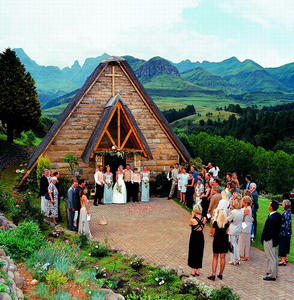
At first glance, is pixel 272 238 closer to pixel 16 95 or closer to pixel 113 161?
pixel 113 161

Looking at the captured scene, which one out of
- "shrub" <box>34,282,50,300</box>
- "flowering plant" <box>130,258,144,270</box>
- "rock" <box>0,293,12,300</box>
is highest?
"rock" <box>0,293,12,300</box>

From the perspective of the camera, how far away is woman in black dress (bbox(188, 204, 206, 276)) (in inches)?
380

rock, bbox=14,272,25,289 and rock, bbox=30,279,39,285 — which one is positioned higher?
rock, bbox=14,272,25,289

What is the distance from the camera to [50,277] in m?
7.89

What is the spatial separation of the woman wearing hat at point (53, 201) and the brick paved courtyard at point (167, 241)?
5.50 feet

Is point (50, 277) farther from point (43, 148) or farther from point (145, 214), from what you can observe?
point (43, 148)

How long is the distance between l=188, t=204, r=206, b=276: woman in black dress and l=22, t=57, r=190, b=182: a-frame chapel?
1087 cm

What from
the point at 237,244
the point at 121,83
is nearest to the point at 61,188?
the point at 121,83

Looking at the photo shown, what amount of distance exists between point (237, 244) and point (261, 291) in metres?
2.20

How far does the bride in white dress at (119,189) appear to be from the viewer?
63.2ft

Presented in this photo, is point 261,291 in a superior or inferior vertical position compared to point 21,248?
inferior

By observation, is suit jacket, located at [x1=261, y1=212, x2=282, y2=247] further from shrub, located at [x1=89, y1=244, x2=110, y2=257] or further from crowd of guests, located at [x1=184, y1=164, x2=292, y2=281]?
shrub, located at [x1=89, y1=244, x2=110, y2=257]

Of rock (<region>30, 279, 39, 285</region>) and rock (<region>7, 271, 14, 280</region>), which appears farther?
rock (<region>30, 279, 39, 285</region>)

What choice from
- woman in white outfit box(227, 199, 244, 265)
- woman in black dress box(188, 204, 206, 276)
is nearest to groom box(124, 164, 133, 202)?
woman in white outfit box(227, 199, 244, 265)
